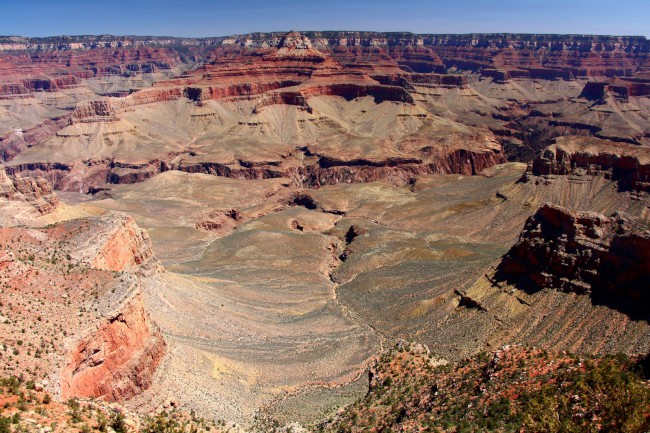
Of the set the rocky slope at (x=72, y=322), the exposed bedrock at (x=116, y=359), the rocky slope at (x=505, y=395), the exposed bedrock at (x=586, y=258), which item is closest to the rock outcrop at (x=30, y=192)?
the rocky slope at (x=72, y=322)

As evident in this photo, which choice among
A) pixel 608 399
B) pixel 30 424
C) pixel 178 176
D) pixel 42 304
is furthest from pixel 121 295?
pixel 178 176

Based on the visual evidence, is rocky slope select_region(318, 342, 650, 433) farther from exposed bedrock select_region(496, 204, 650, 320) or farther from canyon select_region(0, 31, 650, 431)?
exposed bedrock select_region(496, 204, 650, 320)

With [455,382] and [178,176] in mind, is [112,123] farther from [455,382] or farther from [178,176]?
[455,382]

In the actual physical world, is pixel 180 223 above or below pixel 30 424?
below

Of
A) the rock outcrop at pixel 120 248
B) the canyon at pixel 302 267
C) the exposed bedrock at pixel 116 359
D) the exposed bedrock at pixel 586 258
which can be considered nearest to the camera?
the exposed bedrock at pixel 116 359

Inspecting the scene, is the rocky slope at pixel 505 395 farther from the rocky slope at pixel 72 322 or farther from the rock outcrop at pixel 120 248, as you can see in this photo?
the rock outcrop at pixel 120 248

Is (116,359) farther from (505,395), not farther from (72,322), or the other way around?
(505,395)
